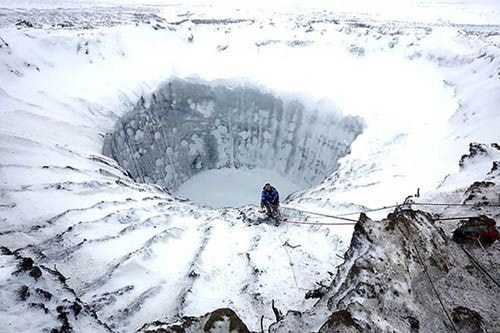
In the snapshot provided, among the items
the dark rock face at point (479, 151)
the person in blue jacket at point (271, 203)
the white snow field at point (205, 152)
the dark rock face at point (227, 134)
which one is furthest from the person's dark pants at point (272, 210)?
the dark rock face at point (227, 134)

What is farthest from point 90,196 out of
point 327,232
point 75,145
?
point 327,232

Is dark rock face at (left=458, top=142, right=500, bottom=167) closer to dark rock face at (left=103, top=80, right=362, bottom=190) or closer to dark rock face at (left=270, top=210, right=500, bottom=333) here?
dark rock face at (left=270, top=210, right=500, bottom=333)

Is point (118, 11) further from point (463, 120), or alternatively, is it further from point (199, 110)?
point (463, 120)

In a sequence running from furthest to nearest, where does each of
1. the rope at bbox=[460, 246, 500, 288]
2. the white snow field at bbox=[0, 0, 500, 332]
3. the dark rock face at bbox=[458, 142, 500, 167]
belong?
the dark rock face at bbox=[458, 142, 500, 167], the white snow field at bbox=[0, 0, 500, 332], the rope at bbox=[460, 246, 500, 288]

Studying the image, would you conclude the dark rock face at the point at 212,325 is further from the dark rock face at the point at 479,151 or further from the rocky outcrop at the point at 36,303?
the dark rock face at the point at 479,151

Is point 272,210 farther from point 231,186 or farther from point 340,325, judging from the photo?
point 231,186

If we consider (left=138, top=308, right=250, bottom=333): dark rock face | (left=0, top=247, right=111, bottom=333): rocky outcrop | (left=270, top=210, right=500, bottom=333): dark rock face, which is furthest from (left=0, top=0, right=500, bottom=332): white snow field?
(left=138, top=308, right=250, bottom=333): dark rock face
